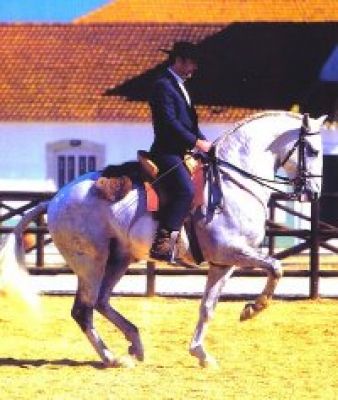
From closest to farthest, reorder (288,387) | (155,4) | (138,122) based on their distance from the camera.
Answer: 1. (288,387)
2. (138,122)
3. (155,4)

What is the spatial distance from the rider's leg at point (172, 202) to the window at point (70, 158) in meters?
18.7

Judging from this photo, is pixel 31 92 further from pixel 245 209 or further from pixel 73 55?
pixel 245 209

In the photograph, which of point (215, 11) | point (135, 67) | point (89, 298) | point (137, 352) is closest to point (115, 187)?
point (89, 298)

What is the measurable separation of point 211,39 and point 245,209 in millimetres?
22228

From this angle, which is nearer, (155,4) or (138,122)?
(138,122)

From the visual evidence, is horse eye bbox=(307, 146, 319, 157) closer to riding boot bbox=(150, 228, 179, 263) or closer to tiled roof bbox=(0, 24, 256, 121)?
riding boot bbox=(150, 228, 179, 263)

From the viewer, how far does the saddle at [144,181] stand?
34.0ft

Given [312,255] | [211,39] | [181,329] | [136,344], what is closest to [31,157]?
[211,39]

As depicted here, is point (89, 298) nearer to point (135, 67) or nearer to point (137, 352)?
point (137, 352)

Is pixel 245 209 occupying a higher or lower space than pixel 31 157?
higher

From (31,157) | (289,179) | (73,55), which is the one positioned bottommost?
(31,157)

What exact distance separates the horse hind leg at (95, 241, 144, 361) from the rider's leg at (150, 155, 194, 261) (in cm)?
62

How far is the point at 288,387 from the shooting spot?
9.27 metres

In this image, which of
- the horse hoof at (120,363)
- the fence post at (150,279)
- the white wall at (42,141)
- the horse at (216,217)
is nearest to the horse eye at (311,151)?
the horse at (216,217)
